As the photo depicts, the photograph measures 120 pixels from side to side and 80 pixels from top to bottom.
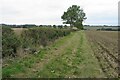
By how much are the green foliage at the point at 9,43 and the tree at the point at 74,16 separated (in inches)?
3852

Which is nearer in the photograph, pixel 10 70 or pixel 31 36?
pixel 10 70

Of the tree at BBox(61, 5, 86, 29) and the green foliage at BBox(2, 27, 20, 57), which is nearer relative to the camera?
the green foliage at BBox(2, 27, 20, 57)

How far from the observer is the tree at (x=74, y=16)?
114775 mm

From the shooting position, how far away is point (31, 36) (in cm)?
2270

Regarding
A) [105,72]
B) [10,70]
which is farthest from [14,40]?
[105,72]

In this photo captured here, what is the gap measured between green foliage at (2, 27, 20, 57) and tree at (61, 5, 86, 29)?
3852 inches

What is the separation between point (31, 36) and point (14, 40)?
6.87m

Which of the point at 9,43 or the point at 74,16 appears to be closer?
the point at 9,43

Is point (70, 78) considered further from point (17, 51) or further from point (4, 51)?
point (17, 51)

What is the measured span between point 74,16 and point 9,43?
332 feet

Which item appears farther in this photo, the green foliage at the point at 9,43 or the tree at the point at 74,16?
the tree at the point at 74,16

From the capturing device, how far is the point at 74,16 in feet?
379

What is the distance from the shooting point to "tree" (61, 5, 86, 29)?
4519 inches

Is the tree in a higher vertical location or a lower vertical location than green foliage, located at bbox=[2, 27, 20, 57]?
higher
